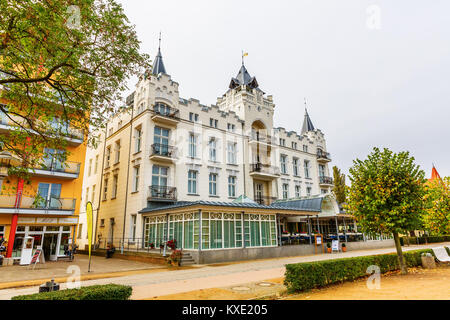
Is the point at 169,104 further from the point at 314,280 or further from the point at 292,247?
the point at 314,280

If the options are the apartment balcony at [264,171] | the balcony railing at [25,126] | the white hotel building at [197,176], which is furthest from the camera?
the apartment balcony at [264,171]

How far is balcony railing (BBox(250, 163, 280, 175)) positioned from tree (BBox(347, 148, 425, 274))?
17010 millimetres

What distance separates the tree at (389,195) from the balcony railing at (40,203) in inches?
748

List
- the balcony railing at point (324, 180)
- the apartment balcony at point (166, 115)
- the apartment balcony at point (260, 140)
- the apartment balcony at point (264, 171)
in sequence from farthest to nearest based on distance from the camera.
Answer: the balcony railing at point (324, 180) < the apartment balcony at point (260, 140) < the apartment balcony at point (264, 171) < the apartment balcony at point (166, 115)

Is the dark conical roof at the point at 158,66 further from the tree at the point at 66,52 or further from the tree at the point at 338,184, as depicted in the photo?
the tree at the point at 338,184

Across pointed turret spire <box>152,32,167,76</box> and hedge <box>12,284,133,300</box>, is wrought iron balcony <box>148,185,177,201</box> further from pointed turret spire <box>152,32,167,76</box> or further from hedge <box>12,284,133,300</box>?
hedge <box>12,284,133,300</box>

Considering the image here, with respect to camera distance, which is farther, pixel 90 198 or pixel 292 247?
pixel 90 198

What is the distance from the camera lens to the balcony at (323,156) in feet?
127

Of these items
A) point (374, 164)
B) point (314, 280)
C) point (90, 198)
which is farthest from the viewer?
point (90, 198)

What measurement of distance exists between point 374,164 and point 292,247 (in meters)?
12.0

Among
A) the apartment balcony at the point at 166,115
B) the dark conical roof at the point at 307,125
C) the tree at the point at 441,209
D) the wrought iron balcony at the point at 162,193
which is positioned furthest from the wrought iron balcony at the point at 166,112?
the dark conical roof at the point at 307,125
